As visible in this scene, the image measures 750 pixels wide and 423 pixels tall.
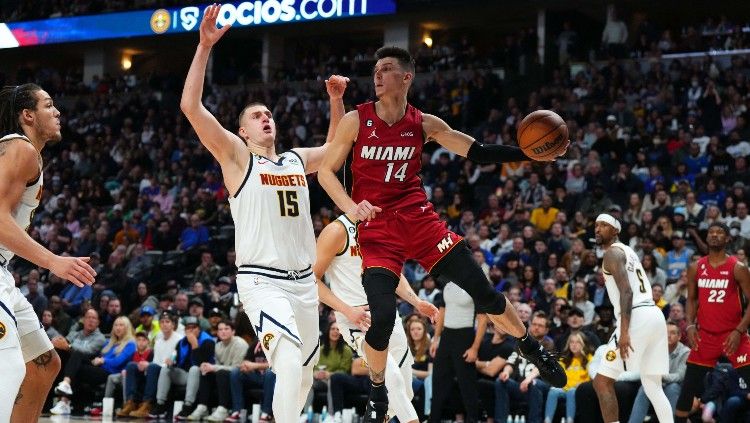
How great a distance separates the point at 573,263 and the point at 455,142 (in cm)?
788

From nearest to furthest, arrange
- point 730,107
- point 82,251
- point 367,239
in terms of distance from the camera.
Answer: point 367,239, point 730,107, point 82,251

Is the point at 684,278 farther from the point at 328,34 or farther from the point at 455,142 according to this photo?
the point at 328,34

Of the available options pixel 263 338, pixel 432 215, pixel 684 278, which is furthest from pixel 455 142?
pixel 684 278

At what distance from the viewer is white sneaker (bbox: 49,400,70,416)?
14.0 meters

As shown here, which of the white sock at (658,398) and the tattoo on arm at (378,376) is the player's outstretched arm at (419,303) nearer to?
the tattoo on arm at (378,376)

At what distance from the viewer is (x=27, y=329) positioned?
5488mm

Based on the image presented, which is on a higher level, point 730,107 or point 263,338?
point 730,107

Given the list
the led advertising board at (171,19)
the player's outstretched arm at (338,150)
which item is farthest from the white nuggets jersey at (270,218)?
the led advertising board at (171,19)

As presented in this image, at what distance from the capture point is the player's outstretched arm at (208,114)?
618 centimetres

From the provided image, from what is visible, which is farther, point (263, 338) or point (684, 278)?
point (684, 278)

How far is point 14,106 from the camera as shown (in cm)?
571

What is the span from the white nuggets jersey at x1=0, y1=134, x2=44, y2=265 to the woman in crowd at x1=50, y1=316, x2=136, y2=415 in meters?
9.08

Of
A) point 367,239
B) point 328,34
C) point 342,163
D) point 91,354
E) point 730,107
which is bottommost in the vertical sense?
point 91,354

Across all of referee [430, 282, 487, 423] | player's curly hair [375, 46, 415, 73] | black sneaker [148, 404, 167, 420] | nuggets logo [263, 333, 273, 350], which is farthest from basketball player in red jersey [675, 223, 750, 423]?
black sneaker [148, 404, 167, 420]
